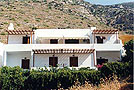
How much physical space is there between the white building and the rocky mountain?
83.6 ft

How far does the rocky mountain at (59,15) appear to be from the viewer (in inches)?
2440

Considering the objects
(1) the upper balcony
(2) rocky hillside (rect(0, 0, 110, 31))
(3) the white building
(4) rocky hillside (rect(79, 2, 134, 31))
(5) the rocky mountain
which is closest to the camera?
(3) the white building

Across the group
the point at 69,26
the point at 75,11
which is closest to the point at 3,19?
the point at 69,26

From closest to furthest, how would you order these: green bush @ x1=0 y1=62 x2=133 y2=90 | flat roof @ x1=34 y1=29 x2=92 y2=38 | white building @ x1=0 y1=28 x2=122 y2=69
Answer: green bush @ x1=0 y1=62 x2=133 y2=90
white building @ x1=0 y1=28 x2=122 y2=69
flat roof @ x1=34 y1=29 x2=92 y2=38

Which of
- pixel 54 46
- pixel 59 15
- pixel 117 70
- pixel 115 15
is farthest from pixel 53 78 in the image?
pixel 115 15

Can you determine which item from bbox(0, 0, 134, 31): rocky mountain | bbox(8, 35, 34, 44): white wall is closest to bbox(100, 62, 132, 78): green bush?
bbox(8, 35, 34, 44): white wall

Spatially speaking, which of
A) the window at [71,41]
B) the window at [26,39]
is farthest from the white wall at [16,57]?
the window at [71,41]

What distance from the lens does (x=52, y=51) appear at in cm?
2523

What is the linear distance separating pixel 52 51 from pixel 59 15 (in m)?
49.5

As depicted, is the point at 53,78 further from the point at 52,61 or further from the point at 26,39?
the point at 26,39

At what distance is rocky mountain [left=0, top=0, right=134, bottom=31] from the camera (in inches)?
2440

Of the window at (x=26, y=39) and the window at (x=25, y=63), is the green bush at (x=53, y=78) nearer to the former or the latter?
the window at (x=25, y=63)

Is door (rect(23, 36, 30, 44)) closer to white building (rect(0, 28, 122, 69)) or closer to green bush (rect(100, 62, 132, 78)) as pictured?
white building (rect(0, 28, 122, 69))

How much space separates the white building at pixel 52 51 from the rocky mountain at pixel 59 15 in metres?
25.5
